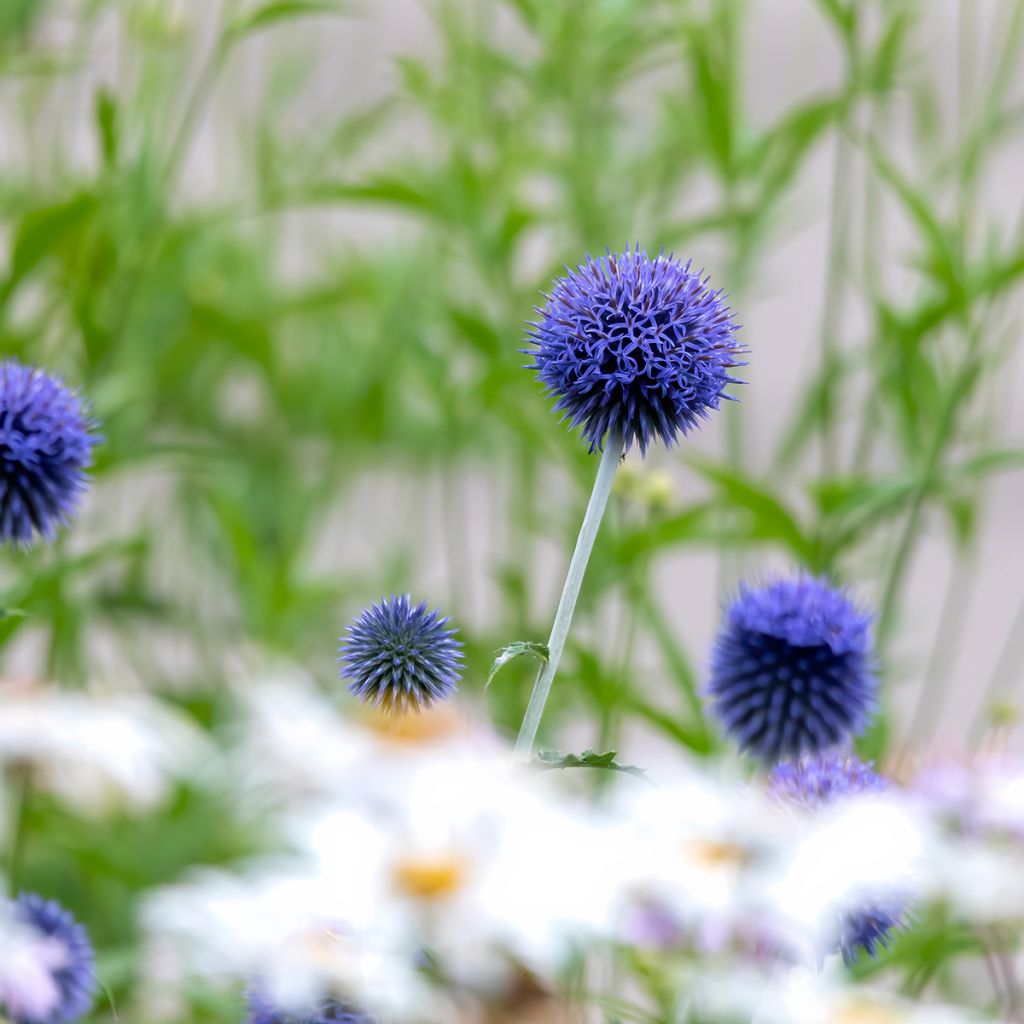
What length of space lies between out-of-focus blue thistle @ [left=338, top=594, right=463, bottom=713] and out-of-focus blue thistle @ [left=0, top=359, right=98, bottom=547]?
0.18 meters

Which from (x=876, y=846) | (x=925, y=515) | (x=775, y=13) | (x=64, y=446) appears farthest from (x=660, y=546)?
(x=775, y=13)

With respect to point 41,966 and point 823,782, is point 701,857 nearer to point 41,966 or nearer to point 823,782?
point 823,782

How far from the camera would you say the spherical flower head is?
54 centimetres

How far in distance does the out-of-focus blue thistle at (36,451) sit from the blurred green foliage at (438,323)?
0.35ft

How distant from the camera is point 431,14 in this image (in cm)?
120

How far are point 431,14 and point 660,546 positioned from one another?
0.52 meters

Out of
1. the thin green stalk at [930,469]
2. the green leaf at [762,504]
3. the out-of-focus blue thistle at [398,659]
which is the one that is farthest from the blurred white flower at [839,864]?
the thin green stalk at [930,469]

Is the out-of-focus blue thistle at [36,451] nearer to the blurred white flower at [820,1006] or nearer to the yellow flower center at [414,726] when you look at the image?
the yellow flower center at [414,726]

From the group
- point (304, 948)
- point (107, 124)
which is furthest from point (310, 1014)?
point (107, 124)

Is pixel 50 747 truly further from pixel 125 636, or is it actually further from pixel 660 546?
pixel 125 636

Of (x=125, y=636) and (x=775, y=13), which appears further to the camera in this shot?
(x=775, y=13)

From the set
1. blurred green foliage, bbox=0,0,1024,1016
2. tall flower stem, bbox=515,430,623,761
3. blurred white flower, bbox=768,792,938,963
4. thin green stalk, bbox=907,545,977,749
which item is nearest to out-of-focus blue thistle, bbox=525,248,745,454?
tall flower stem, bbox=515,430,623,761

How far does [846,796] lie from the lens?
52 centimetres

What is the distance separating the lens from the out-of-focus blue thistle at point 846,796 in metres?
0.51
